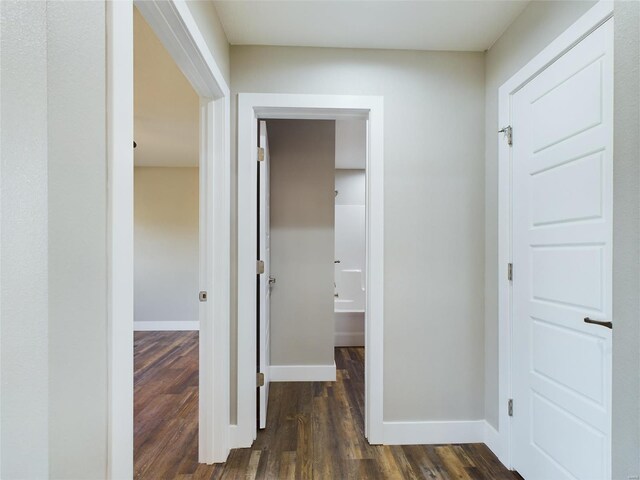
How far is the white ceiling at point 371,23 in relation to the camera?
5.58 feet

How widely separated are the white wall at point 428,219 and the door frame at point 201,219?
0.68 meters

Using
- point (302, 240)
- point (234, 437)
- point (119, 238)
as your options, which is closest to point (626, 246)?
point (119, 238)

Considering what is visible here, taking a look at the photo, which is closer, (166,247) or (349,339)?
(349,339)

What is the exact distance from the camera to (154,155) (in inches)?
180

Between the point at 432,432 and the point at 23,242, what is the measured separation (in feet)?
7.42

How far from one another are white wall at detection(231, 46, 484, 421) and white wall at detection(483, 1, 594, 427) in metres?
0.05

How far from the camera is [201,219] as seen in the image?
6.03 ft

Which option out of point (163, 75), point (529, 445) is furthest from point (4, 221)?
point (163, 75)

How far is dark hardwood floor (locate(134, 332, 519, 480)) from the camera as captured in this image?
5.81 ft

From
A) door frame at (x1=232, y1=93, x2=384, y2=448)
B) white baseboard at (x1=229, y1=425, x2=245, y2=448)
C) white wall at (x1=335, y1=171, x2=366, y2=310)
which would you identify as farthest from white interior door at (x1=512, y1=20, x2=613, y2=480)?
white wall at (x1=335, y1=171, x2=366, y2=310)

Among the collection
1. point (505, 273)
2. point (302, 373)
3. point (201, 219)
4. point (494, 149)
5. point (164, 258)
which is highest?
point (494, 149)

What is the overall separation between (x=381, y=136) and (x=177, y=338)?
4058mm

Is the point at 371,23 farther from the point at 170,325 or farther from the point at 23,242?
the point at 170,325

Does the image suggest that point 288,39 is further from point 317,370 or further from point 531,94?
point 317,370
